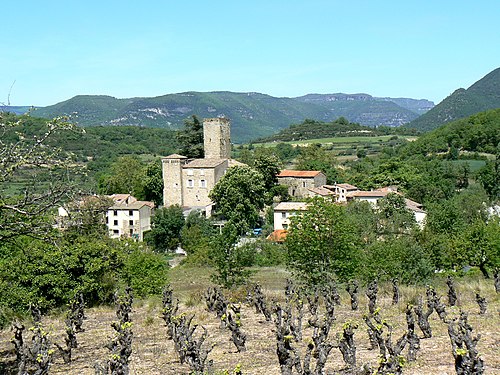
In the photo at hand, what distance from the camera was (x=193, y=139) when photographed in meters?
77.4

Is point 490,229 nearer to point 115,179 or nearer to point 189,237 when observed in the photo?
point 189,237

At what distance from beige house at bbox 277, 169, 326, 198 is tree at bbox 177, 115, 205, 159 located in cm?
1198

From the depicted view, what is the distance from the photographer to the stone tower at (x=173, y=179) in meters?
69.1

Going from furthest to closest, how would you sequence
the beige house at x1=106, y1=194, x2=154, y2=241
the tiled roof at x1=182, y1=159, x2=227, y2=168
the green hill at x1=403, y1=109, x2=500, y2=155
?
the green hill at x1=403, y1=109, x2=500, y2=155 < the tiled roof at x1=182, y1=159, x2=227, y2=168 < the beige house at x1=106, y1=194, x2=154, y2=241

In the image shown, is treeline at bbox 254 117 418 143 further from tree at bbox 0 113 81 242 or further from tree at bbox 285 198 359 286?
tree at bbox 0 113 81 242

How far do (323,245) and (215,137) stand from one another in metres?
51.1

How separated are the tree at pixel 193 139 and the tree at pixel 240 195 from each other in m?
13.9

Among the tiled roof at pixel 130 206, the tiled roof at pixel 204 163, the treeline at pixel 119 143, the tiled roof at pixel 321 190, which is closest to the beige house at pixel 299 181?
the tiled roof at pixel 321 190

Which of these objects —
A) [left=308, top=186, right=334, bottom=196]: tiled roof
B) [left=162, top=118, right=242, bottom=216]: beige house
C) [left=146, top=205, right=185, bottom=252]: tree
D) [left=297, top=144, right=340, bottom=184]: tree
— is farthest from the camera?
[left=297, top=144, right=340, bottom=184]: tree

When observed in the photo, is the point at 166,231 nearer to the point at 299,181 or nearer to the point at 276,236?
the point at 276,236

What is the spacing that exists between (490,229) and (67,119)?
26.4 m

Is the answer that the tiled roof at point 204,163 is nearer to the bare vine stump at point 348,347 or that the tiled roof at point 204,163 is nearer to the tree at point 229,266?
the tree at point 229,266

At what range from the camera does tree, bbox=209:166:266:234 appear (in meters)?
60.8

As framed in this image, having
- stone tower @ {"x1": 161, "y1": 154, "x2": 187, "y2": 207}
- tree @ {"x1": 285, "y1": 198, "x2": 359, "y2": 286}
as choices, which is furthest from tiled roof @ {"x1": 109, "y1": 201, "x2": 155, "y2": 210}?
tree @ {"x1": 285, "y1": 198, "x2": 359, "y2": 286}
